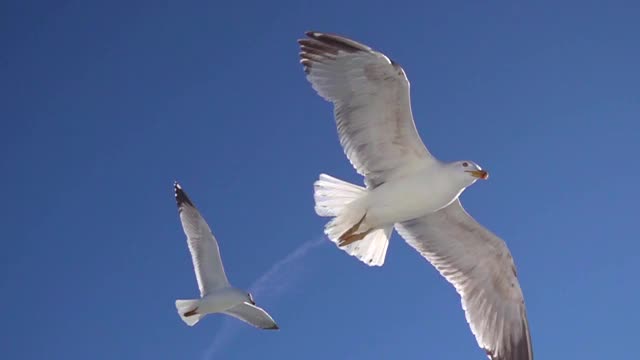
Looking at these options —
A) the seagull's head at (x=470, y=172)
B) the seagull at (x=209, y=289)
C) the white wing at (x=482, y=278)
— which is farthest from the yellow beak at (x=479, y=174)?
the seagull at (x=209, y=289)

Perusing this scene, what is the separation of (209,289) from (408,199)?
247 inches

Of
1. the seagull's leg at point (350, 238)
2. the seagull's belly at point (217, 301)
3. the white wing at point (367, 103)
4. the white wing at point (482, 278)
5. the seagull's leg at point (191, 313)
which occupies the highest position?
the seagull's belly at point (217, 301)

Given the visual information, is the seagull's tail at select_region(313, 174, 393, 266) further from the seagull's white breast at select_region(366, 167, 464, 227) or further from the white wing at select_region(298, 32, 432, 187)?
the white wing at select_region(298, 32, 432, 187)

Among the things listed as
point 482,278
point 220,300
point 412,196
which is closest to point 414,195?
point 412,196

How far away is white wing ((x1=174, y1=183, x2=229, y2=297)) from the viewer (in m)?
14.3

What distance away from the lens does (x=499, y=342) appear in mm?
9477

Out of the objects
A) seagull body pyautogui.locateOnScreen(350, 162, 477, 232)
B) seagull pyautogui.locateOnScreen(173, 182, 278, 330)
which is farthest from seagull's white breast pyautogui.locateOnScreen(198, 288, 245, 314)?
seagull body pyautogui.locateOnScreen(350, 162, 477, 232)

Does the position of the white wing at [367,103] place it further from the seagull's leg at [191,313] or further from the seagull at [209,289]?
the seagull's leg at [191,313]

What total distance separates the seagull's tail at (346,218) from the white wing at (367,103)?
306 millimetres

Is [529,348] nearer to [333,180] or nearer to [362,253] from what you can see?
[362,253]

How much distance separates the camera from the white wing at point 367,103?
26.3 ft

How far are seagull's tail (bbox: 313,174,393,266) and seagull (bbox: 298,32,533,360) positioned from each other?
0.01m

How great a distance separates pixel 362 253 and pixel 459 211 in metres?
1.17

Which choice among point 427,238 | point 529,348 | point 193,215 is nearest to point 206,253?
point 193,215
